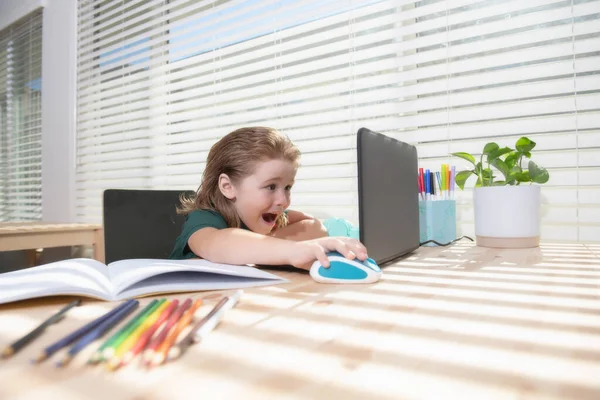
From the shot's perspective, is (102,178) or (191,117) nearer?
(191,117)

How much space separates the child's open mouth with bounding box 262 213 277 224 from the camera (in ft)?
3.40

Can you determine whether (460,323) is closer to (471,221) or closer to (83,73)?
(471,221)

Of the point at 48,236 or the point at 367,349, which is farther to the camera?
the point at 48,236

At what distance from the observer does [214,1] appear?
1818 millimetres

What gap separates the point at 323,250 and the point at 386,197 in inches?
9.3

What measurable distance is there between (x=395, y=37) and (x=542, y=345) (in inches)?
47.1

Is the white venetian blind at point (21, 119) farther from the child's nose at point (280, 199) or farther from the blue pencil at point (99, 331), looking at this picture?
the blue pencil at point (99, 331)

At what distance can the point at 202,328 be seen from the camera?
1.12 ft

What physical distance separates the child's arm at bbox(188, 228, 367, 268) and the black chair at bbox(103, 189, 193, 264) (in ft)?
1.38

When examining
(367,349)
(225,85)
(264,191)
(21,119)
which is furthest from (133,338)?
(21,119)

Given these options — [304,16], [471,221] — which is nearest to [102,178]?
[304,16]

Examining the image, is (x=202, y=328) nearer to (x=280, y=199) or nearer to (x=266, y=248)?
(x=266, y=248)

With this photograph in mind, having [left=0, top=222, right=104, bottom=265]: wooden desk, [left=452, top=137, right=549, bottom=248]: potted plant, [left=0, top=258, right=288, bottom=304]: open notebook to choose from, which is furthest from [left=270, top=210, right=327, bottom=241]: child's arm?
[left=0, top=222, right=104, bottom=265]: wooden desk

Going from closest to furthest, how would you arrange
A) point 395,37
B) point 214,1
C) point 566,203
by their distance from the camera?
point 566,203
point 395,37
point 214,1
